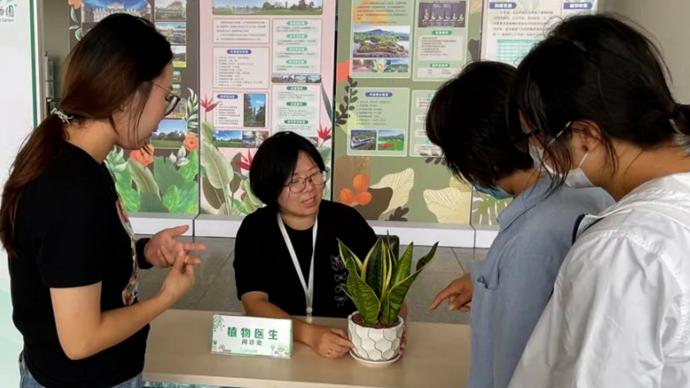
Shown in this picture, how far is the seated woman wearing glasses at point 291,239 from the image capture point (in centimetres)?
206

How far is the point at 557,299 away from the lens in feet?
2.94

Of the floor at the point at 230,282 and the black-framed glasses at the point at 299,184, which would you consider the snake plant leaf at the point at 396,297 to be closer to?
the black-framed glasses at the point at 299,184

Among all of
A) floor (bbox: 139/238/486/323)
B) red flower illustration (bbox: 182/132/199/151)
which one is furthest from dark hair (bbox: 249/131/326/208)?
red flower illustration (bbox: 182/132/199/151)

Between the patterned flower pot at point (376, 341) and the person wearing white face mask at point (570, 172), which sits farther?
the patterned flower pot at point (376, 341)

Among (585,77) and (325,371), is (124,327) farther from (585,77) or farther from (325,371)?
(585,77)

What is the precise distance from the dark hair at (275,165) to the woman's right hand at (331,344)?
60 cm

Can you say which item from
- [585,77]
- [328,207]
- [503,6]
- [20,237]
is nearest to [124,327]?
[20,237]

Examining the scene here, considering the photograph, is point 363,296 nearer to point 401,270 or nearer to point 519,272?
point 401,270

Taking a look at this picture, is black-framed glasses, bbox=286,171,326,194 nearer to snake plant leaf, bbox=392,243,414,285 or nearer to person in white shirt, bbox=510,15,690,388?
snake plant leaf, bbox=392,243,414,285

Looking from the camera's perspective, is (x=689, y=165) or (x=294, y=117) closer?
(x=689, y=165)

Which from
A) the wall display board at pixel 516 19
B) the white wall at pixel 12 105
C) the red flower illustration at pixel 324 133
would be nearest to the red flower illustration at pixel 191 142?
the red flower illustration at pixel 324 133

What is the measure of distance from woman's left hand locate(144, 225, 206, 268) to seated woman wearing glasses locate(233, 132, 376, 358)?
541 mm

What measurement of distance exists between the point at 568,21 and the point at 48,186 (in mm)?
925

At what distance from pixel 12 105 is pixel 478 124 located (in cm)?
121
